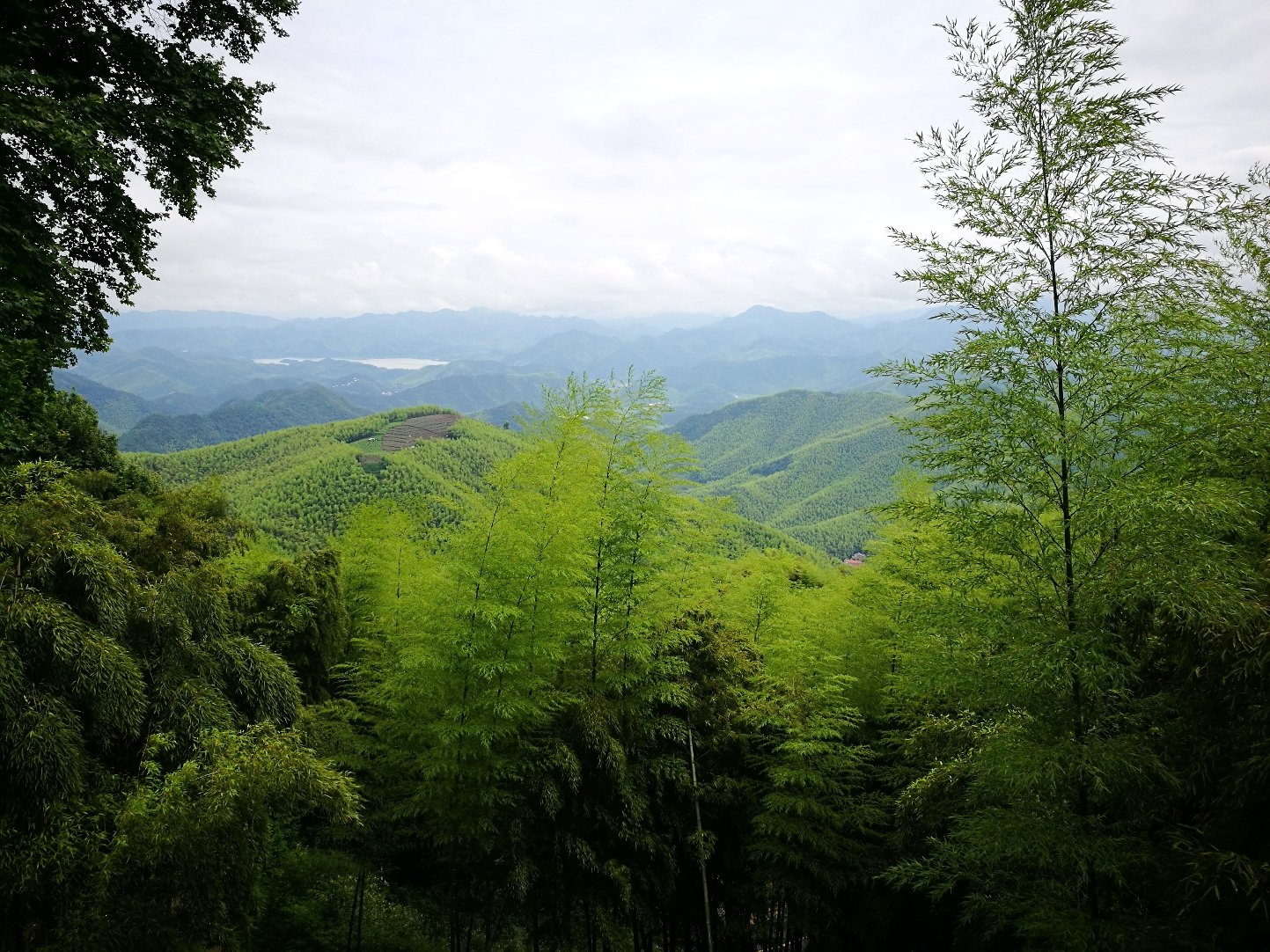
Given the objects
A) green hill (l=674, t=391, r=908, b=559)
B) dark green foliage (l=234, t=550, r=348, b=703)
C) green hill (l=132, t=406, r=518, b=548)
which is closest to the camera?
dark green foliage (l=234, t=550, r=348, b=703)

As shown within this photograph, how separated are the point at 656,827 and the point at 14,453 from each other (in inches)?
301

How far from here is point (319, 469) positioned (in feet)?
211

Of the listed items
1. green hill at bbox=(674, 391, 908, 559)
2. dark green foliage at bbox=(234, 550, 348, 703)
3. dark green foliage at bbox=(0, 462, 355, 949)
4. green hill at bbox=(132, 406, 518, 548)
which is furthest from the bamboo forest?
green hill at bbox=(674, 391, 908, 559)

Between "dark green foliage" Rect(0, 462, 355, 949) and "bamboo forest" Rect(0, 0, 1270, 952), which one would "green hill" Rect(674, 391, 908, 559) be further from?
"dark green foliage" Rect(0, 462, 355, 949)

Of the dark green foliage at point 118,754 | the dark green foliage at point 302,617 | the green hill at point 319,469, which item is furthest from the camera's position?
the green hill at point 319,469

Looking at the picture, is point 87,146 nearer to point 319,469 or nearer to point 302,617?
point 302,617

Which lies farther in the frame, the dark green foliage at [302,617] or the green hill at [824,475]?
the green hill at [824,475]

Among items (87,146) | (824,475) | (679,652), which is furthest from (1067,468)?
(824,475)

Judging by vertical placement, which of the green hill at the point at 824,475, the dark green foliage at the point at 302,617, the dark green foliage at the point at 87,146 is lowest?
the green hill at the point at 824,475

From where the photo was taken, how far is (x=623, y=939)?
771 cm

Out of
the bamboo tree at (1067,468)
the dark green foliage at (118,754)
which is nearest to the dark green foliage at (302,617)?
the dark green foliage at (118,754)

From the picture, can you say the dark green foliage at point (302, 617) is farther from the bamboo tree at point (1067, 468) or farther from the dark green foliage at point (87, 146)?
the bamboo tree at point (1067, 468)

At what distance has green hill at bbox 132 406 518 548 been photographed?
173 feet

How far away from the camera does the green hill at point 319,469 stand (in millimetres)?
52781
